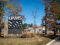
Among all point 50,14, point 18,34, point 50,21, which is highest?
point 50,14

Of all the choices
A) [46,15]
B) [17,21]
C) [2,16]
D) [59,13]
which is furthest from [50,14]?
[2,16]

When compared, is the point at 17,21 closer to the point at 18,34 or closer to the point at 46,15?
the point at 18,34

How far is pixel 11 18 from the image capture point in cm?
1908

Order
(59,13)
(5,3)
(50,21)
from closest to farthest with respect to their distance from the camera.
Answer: (5,3), (59,13), (50,21)

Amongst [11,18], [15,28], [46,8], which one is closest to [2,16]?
[11,18]

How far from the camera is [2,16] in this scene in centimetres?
1908

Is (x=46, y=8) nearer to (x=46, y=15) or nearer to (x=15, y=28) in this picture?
(x=46, y=15)

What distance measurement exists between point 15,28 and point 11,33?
48.6 inches

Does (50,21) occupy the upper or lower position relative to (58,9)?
lower

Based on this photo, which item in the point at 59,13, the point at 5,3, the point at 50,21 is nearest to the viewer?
the point at 5,3

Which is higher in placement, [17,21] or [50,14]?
[50,14]

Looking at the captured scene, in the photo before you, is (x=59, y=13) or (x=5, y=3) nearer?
(x=5, y=3)

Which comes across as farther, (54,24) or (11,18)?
(54,24)

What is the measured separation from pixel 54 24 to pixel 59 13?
719 cm
